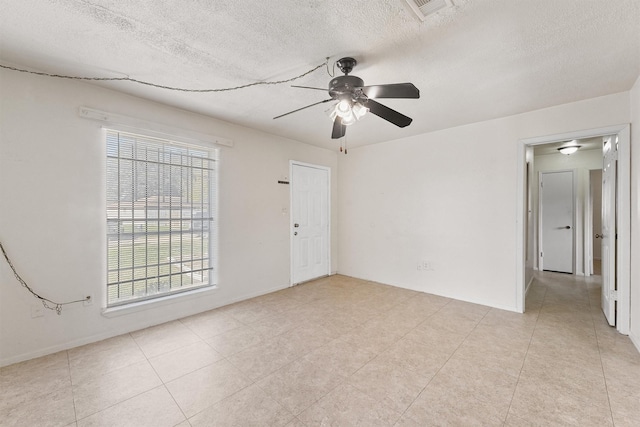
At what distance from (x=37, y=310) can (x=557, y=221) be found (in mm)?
7735

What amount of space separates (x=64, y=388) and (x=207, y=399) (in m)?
1.08

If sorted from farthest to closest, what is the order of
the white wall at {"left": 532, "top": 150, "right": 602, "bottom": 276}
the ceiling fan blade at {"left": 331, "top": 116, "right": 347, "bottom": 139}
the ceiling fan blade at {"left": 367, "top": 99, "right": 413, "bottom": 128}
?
the white wall at {"left": 532, "top": 150, "right": 602, "bottom": 276}, the ceiling fan blade at {"left": 331, "top": 116, "right": 347, "bottom": 139}, the ceiling fan blade at {"left": 367, "top": 99, "right": 413, "bottom": 128}

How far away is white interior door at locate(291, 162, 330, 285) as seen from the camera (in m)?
4.50

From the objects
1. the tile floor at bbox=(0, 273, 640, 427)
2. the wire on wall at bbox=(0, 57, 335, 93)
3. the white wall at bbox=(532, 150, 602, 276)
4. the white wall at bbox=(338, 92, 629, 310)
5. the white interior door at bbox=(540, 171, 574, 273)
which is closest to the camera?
the tile floor at bbox=(0, 273, 640, 427)

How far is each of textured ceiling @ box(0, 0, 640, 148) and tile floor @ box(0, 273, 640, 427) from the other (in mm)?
2447

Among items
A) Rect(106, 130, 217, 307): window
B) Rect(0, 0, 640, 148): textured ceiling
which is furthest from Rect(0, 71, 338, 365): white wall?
Rect(0, 0, 640, 148): textured ceiling

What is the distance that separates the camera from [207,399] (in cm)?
180

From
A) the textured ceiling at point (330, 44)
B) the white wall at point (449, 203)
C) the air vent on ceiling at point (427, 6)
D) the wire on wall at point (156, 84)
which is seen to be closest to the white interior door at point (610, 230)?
the white wall at point (449, 203)

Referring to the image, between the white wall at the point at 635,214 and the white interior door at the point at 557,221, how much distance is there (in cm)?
301

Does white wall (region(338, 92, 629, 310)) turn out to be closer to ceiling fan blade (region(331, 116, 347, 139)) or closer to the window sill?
ceiling fan blade (region(331, 116, 347, 139))

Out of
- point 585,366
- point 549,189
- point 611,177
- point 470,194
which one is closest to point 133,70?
point 470,194

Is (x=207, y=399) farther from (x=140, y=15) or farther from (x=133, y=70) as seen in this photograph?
(x=133, y=70)

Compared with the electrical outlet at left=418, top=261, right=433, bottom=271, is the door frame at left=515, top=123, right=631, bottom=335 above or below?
above

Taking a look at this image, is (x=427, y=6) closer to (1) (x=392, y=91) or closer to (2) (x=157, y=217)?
(1) (x=392, y=91)
